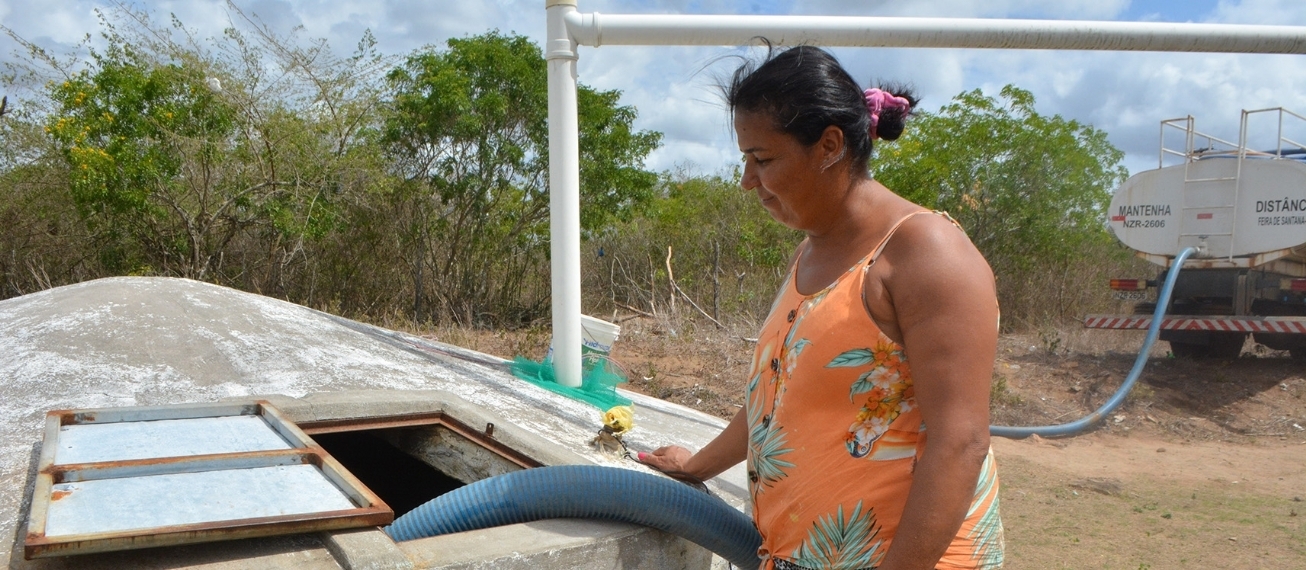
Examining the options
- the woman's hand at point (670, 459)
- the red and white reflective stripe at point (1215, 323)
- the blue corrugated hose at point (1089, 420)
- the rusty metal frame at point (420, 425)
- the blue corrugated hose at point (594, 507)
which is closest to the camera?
the blue corrugated hose at point (594, 507)

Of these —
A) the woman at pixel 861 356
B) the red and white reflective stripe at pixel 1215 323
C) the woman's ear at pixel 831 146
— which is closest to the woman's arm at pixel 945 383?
the woman at pixel 861 356

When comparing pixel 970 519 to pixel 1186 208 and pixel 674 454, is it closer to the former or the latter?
pixel 674 454

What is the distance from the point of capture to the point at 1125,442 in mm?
8453

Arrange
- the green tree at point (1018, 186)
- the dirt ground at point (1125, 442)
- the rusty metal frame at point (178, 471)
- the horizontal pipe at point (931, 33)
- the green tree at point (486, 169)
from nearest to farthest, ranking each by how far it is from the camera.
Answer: the rusty metal frame at point (178, 471) → the horizontal pipe at point (931, 33) → the dirt ground at point (1125, 442) → the green tree at point (486, 169) → the green tree at point (1018, 186)

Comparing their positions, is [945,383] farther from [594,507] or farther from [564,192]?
[564,192]

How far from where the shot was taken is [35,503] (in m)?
2.00

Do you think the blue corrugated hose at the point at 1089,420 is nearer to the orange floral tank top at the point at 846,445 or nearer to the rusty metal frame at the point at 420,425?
the rusty metal frame at the point at 420,425

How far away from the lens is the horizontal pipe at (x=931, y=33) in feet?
14.4

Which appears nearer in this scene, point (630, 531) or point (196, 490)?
point (196, 490)

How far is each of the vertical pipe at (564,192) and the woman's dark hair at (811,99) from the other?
288 centimetres

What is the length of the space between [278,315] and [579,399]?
1.56 metres

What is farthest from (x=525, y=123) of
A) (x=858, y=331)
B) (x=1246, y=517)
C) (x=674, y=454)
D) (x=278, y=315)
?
(x=858, y=331)

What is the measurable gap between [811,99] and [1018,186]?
12815 millimetres

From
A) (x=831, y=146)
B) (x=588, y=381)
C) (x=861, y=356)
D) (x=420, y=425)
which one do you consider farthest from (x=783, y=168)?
(x=588, y=381)
